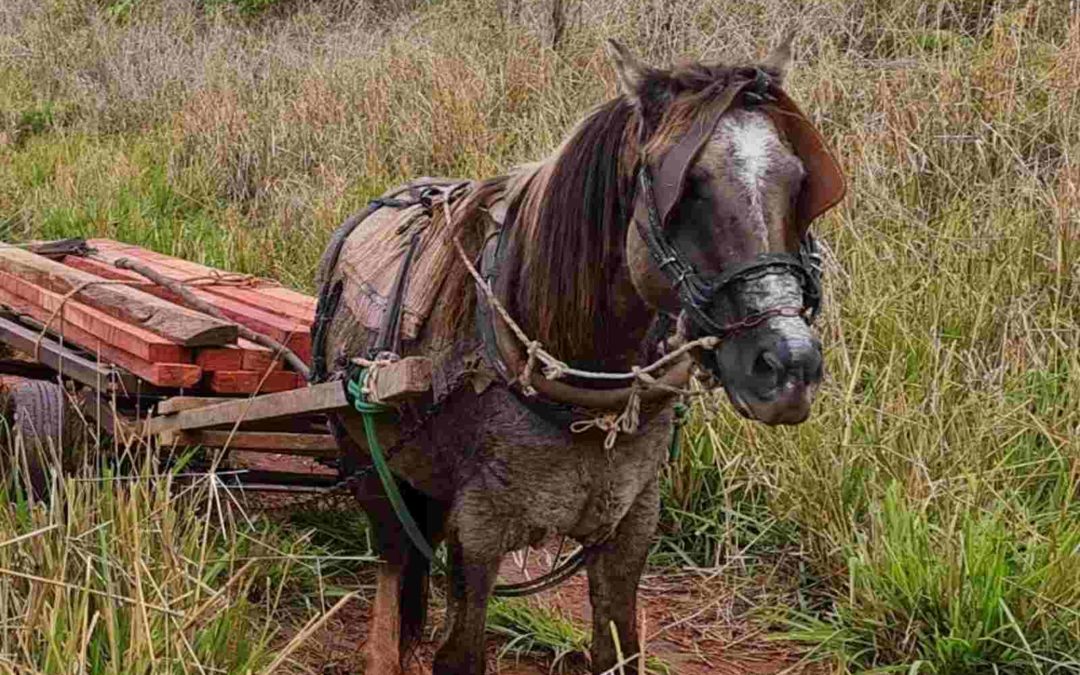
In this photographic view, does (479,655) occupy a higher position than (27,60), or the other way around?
(479,655)

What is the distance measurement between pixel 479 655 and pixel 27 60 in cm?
1246

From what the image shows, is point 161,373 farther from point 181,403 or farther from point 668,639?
point 668,639

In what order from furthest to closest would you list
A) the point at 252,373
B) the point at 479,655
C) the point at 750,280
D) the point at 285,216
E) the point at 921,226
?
the point at 285,216 → the point at 921,226 → the point at 252,373 → the point at 479,655 → the point at 750,280

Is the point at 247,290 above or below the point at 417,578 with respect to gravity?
above

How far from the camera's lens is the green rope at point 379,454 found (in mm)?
2891

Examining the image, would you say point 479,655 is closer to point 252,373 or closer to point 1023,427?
point 252,373

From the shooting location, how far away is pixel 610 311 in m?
2.49

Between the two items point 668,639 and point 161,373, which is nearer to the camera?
point 161,373

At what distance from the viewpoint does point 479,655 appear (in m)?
2.75

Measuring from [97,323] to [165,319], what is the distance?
0.33m

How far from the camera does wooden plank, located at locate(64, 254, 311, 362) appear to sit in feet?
12.6

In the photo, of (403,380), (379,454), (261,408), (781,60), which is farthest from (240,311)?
(781,60)

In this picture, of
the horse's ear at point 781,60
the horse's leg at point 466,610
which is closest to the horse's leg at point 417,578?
the horse's leg at point 466,610

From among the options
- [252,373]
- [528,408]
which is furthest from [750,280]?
[252,373]
